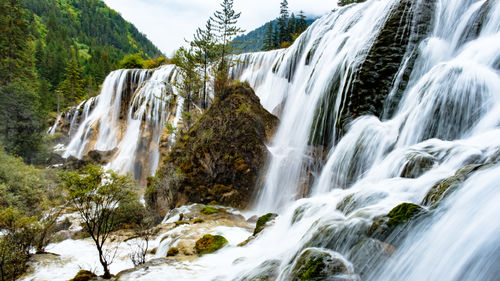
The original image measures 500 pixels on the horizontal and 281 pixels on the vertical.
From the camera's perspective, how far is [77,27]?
125 m

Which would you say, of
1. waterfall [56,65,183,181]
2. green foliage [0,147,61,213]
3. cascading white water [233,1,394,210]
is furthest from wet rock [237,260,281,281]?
waterfall [56,65,183,181]

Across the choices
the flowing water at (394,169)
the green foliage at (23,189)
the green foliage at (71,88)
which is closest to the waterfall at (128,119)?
the green foliage at (23,189)

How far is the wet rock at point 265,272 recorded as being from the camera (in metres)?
5.01

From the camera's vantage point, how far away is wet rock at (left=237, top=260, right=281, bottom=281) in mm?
5012

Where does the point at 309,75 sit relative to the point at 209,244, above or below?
above

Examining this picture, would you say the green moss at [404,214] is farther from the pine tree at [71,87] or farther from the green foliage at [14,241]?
the pine tree at [71,87]

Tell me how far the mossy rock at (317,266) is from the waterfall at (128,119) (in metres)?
25.2

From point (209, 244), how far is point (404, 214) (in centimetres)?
601

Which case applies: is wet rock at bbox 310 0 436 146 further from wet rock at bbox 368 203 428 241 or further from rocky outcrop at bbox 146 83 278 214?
wet rock at bbox 368 203 428 241

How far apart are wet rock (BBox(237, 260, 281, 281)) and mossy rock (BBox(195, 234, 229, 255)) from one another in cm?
284

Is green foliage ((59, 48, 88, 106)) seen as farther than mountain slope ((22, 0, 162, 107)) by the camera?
No

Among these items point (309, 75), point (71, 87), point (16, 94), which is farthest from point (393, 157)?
point (71, 87)

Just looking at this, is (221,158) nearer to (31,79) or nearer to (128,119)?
(128,119)

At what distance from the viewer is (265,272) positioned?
523 centimetres
